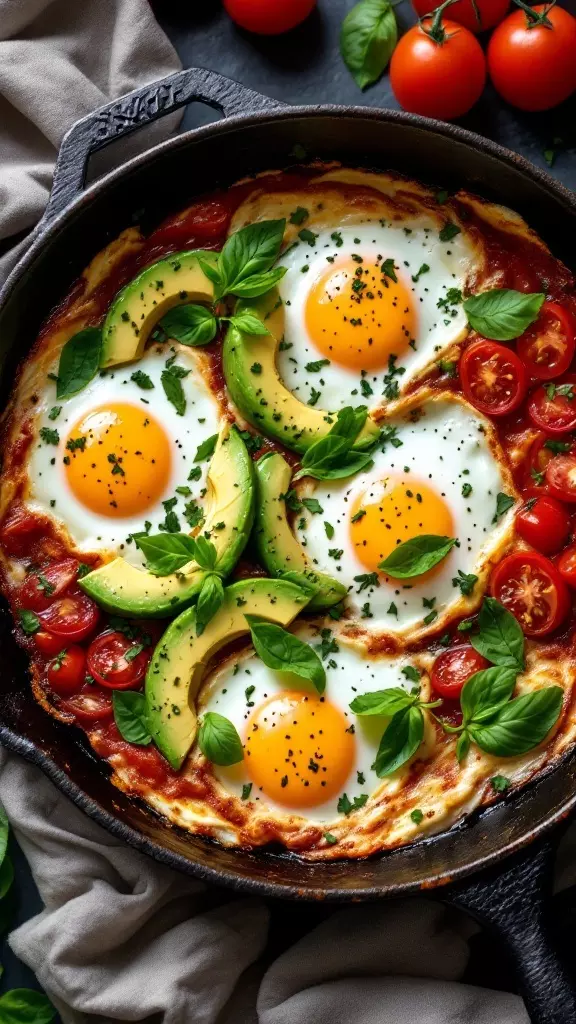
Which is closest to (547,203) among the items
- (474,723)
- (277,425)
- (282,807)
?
(277,425)

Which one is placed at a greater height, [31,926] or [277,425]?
[277,425]

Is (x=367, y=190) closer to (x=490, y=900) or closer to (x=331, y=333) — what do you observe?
(x=331, y=333)

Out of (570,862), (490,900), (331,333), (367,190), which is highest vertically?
(367,190)

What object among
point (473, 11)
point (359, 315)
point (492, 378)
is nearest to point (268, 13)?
point (473, 11)

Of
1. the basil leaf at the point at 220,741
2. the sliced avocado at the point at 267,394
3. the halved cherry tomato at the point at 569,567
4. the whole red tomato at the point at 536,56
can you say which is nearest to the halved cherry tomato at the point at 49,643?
the basil leaf at the point at 220,741

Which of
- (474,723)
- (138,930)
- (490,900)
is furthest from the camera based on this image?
(138,930)

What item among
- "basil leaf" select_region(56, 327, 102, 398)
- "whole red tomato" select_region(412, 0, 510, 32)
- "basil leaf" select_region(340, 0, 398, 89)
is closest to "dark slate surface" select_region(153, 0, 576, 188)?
"basil leaf" select_region(340, 0, 398, 89)

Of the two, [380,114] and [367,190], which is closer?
[380,114]
